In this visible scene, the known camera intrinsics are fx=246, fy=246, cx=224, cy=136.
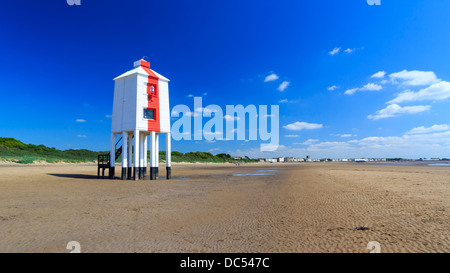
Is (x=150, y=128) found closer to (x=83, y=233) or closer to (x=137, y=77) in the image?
(x=137, y=77)

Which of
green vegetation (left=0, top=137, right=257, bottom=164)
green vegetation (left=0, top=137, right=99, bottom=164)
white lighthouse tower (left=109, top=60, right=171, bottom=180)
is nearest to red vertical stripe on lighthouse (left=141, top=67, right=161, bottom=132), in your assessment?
white lighthouse tower (left=109, top=60, right=171, bottom=180)

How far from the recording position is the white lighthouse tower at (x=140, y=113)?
24812mm

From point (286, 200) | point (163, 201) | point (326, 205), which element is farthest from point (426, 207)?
point (163, 201)

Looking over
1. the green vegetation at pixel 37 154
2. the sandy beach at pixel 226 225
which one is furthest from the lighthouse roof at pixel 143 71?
the green vegetation at pixel 37 154

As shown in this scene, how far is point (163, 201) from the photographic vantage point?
12227 mm

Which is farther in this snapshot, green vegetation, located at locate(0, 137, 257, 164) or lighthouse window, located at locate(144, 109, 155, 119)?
green vegetation, located at locate(0, 137, 257, 164)

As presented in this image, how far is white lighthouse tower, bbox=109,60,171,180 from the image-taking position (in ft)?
81.4

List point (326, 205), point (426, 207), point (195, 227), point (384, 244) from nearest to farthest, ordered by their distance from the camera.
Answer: point (384, 244), point (195, 227), point (426, 207), point (326, 205)

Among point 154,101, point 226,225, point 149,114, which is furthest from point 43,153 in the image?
point 226,225

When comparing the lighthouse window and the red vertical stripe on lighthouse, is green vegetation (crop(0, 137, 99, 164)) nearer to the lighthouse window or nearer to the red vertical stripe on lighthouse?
the lighthouse window

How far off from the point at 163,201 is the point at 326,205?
763 cm

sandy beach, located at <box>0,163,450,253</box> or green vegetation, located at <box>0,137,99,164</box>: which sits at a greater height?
green vegetation, located at <box>0,137,99,164</box>

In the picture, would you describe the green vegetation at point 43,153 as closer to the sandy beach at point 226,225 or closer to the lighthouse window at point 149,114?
the lighthouse window at point 149,114

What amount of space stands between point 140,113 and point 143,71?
4.65 m
